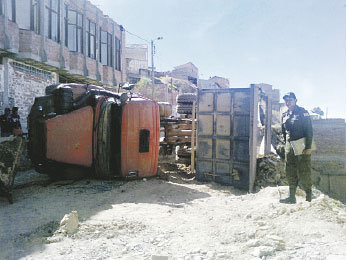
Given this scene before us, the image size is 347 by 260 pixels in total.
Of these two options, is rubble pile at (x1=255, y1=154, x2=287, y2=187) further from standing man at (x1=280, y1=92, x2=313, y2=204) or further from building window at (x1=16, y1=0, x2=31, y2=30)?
building window at (x1=16, y1=0, x2=31, y2=30)

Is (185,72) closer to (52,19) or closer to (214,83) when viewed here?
(214,83)

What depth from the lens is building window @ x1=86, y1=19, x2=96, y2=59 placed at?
55.9ft

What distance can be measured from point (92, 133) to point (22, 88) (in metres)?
7.03

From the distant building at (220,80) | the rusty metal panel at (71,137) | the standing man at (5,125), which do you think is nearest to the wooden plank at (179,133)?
the rusty metal panel at (71,137)

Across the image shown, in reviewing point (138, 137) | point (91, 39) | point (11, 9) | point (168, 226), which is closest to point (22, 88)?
point (11, 9)

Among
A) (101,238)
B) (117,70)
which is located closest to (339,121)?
(101,238)

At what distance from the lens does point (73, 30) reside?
15617 millimetres

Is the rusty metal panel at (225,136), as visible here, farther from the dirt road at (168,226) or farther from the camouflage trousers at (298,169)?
the camouflage trousers at (298,169)

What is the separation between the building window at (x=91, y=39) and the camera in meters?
17.0

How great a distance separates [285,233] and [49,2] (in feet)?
46.0

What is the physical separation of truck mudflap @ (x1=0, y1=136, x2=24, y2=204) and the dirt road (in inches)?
10.1

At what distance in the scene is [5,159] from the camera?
5.09 m

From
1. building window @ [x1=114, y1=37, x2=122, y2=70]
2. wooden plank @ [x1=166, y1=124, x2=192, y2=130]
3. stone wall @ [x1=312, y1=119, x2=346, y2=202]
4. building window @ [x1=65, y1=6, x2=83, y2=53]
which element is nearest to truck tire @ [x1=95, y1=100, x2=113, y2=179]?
wooden plank @ [x1=166, y1=124, x2=192, y2=130]

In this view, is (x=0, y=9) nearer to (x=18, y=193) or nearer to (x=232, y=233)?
(x=18, y=193)
